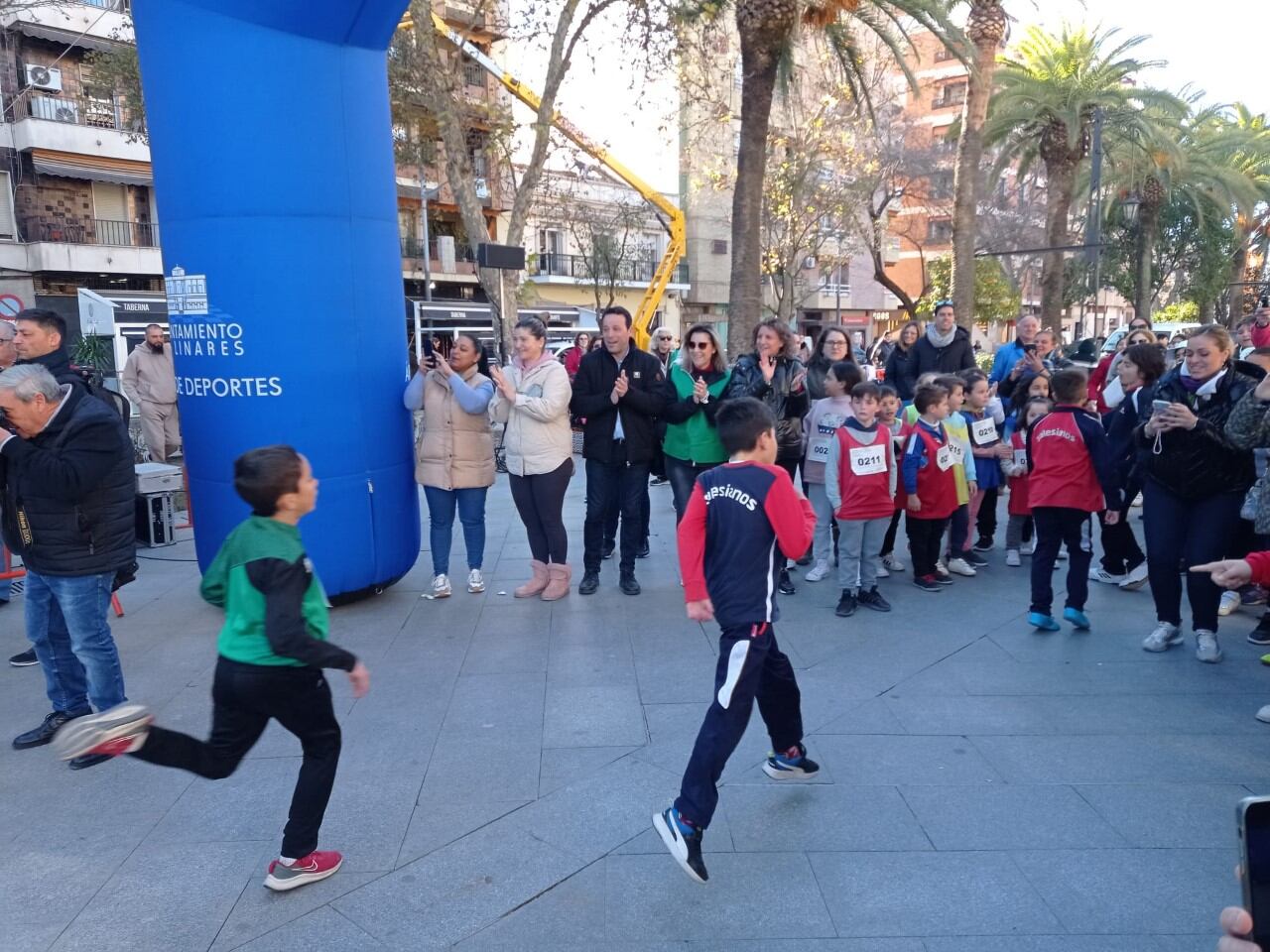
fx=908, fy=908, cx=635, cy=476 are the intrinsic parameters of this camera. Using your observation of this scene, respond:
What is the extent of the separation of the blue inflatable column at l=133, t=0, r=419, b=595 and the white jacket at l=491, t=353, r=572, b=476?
83 cm

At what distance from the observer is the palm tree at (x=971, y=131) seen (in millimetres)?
15430

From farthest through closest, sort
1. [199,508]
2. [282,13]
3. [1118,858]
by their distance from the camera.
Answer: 1. [199,508]
2. [282,13]
3. [1118,858]

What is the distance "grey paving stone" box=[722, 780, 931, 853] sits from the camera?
335 centimetres

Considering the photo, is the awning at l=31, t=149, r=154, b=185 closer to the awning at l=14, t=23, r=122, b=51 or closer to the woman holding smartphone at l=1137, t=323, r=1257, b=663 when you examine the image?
the awning at l=14, t=23, r=122, b=51

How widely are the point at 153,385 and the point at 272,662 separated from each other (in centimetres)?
816

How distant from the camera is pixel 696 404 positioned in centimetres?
632

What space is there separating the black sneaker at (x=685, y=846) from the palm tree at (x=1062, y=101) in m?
20.4

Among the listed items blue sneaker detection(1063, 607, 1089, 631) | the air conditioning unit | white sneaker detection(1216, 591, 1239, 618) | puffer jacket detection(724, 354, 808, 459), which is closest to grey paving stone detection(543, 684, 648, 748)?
puffer jacket detection(724, 354, 808, 459)

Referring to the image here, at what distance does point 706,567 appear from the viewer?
11.4 ft

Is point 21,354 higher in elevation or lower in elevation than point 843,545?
higher

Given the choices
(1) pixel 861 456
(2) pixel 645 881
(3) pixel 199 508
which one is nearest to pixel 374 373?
(3) pixel 199 508

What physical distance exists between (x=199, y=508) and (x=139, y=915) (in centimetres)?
327

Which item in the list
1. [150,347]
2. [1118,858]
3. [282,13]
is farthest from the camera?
[150,347]

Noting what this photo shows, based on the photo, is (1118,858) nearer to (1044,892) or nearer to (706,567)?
(1044,892)
